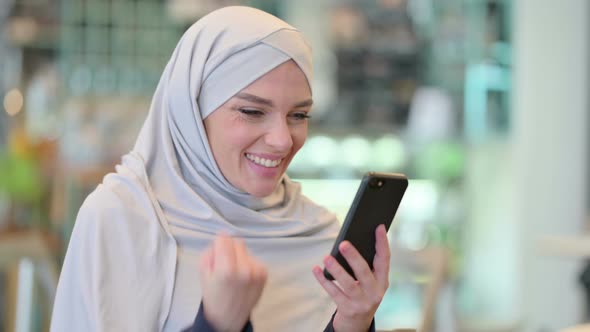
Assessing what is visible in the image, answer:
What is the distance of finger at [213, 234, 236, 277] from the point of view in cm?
102

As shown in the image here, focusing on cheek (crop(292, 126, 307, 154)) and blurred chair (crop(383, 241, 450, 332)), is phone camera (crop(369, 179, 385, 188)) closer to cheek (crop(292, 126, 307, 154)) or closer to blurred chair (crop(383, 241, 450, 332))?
cheek (crop(292, 126, 307, 154))

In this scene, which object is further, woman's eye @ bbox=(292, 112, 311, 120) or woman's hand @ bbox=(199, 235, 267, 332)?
woman's eye @ bbox=(292, 112, 311, 120)

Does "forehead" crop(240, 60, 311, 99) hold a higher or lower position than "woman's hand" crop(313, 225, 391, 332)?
higher

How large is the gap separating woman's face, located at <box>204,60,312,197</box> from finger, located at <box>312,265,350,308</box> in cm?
24

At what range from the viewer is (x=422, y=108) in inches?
217

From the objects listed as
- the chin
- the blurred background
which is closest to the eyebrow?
the chin

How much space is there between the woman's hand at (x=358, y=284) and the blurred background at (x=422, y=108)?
3.25 metres

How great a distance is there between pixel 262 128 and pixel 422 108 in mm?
4282

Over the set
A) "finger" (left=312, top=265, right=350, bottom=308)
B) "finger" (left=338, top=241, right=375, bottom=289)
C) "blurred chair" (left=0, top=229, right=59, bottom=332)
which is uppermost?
"finger" (left=338, top=241, right=375, bottom=289)

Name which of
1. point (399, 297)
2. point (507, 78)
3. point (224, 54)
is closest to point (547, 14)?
point (507, 78)

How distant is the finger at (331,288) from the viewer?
113 centimetres

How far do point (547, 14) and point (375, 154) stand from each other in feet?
4.23

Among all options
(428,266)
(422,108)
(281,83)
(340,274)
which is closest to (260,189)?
(281,83)

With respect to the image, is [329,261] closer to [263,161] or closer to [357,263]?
[357,263]
